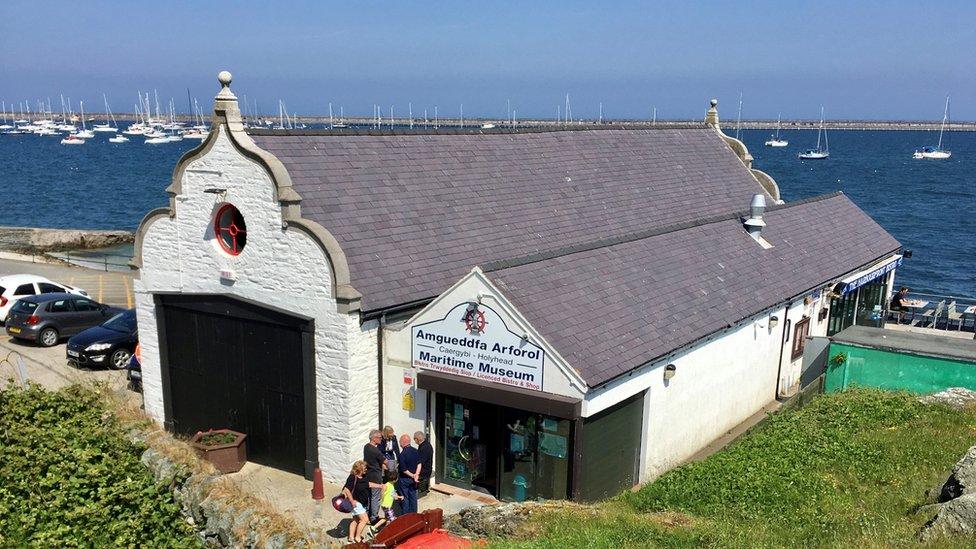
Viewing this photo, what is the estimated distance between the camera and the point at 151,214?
17922 millimetres

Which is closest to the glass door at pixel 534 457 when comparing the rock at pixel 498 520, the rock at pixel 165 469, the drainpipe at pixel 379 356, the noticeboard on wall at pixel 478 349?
the noticeboard on wall at pixel 478 349

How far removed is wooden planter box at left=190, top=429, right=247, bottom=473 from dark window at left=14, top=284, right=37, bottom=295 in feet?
47.8

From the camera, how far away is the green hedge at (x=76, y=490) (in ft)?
49.1

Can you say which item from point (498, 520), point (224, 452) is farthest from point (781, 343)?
point (224, 452)

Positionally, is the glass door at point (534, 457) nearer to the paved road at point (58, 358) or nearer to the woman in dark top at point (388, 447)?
the woman in dark top at point (388, 447)

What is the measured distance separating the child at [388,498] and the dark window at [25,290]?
20278 mm

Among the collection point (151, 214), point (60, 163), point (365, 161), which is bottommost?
point (60, 163)

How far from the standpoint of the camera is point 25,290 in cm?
2803

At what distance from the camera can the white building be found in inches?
583

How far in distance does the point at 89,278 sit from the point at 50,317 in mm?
11991

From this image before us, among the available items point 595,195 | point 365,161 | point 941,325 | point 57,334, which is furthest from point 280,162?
point 941,325

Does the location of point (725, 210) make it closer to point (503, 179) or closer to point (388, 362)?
point (503, 179)

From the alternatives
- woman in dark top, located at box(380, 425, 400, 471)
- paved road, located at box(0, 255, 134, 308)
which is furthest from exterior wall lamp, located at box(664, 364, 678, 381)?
paved road, located at box(0, 255, 134, 308)

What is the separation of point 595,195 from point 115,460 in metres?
13.6
